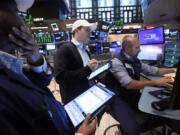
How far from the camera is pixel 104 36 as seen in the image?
7531mm

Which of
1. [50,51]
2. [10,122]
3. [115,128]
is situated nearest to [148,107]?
[10,122]

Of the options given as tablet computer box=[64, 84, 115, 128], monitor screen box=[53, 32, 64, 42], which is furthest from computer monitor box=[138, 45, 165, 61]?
monitor screen box=[53, 32, 64, 42]

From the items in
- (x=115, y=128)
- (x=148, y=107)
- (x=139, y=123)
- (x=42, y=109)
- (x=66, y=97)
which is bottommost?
(x=115, y=128)

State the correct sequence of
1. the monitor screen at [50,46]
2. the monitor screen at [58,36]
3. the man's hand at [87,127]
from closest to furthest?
1. the man's hand at [87,127]
2. the monitor screen at [50,46]
3. the monitor screen at [58,36]

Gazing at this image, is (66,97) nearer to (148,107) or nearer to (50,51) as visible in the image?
(148,107)

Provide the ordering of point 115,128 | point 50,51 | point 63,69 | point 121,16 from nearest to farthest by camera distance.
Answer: point 63,69 → point 115,128 → point 50,51 → point 121,16

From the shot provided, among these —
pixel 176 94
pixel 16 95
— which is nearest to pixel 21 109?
pixel 16 95

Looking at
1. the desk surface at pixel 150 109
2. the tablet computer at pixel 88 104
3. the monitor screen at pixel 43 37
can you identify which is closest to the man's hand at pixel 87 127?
the tablet computer at pixel 88 104

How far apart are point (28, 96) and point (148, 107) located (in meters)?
0.90

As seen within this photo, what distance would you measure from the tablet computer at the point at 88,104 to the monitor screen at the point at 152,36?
2.01 m

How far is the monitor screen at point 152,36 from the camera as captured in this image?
2.50 metres

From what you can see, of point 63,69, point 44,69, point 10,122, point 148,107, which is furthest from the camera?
point 63,69

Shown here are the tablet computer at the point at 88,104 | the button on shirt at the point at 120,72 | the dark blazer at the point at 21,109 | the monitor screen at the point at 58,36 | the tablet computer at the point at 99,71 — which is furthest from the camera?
the monitor screen at the point at 58,36

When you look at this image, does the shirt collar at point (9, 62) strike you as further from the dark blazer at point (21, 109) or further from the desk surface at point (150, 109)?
the desk surface at point (150, 109)
